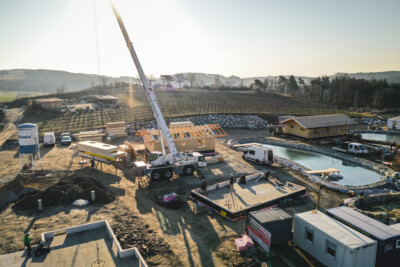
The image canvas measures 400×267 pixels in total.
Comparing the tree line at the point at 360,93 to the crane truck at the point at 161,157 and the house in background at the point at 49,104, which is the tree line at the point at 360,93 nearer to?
the crane truck at the point at 161,157

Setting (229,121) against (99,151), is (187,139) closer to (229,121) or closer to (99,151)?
(99,151)

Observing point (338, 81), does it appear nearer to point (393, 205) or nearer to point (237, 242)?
point (393, 205)

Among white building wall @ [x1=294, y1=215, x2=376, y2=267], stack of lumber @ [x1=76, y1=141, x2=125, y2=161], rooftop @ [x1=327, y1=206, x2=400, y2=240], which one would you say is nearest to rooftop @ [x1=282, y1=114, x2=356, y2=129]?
rooftop @ [x1=327, y1=206, x2=400, y2=240]

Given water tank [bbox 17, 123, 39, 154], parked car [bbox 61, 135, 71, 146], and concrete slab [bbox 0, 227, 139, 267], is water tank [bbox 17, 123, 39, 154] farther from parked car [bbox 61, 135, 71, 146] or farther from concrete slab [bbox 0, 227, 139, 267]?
concrete slab [bbox 0, 227, 139, 267]

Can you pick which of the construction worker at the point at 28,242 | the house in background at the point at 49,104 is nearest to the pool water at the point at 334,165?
the construction worker at the point at 28,242

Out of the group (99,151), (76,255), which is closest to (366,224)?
(76,255)

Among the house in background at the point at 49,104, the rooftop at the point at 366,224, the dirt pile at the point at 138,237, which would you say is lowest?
the dirt pile at the point at 138,237
